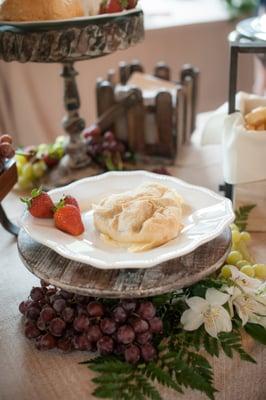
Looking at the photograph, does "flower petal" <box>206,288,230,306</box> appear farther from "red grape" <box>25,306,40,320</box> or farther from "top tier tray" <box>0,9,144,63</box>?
"top tier tray" <box>0,9,144,63</box>

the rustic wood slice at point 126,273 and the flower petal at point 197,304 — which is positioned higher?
the rustic wood slice at point 126,273

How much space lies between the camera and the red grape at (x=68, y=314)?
0.66 meters

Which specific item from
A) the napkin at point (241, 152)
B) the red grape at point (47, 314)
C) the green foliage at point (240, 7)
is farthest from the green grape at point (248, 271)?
the green foliage at point (240, 7)

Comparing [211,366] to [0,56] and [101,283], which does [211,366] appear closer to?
[101,283]

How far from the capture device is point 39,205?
738mm

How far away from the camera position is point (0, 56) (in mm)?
961

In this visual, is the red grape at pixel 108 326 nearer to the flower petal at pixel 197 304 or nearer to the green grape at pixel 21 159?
the flower petal at pixel 197 304

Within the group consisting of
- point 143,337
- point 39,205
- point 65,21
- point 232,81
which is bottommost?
point 143,337

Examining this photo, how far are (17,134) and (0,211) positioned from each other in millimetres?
1305

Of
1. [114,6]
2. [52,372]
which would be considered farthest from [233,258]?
[114,6]

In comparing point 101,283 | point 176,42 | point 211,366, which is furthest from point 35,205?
point 176,42

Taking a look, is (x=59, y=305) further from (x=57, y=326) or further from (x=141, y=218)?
(x=141, y=218)

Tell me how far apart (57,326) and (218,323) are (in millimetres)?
222

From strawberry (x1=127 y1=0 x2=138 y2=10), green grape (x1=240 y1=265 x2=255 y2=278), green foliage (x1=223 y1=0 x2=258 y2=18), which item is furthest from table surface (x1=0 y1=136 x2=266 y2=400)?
green foliage (x1=223 y1=0 x2=258 y2=18)
